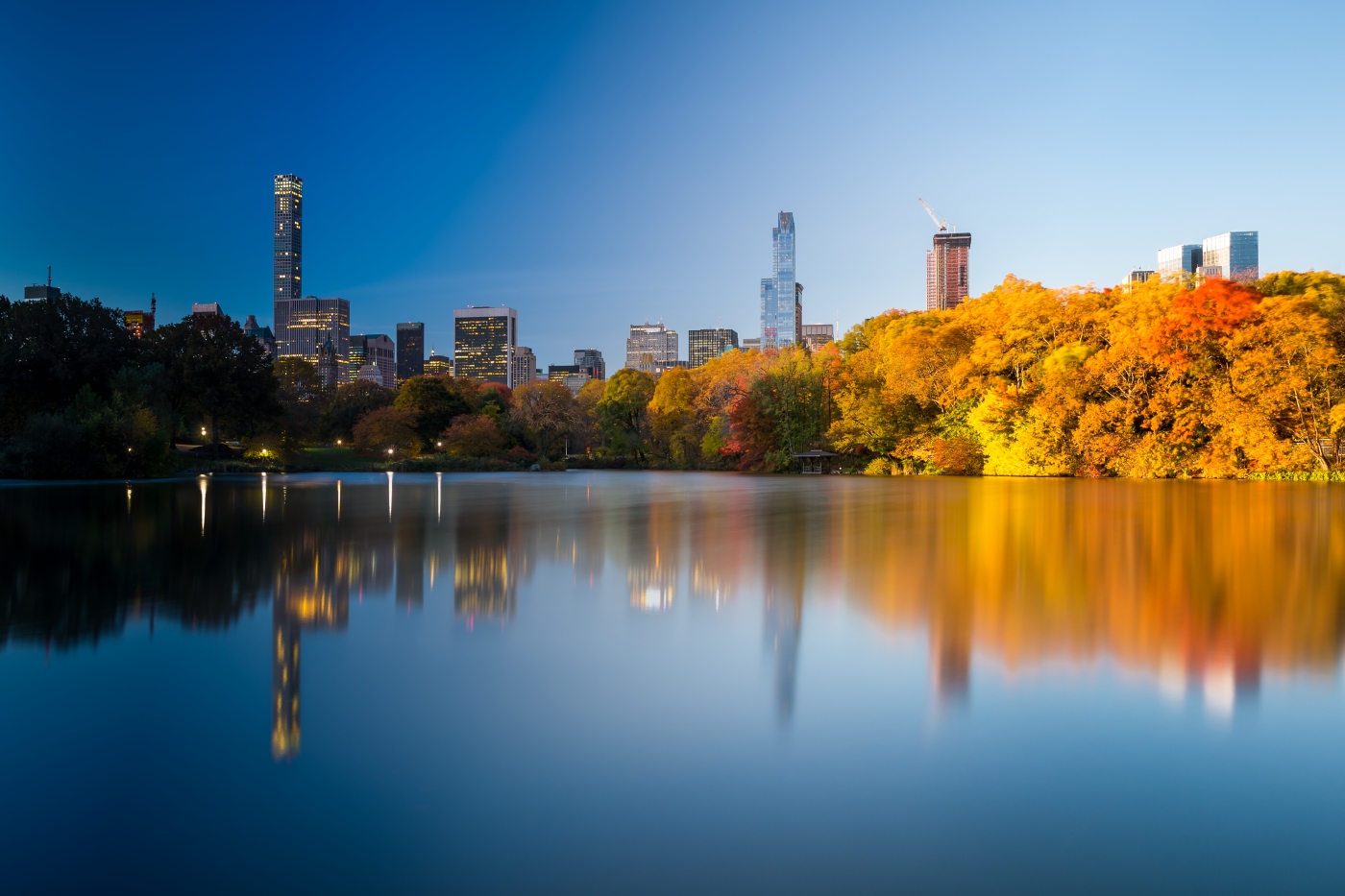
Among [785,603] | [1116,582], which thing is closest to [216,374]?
[785,603]

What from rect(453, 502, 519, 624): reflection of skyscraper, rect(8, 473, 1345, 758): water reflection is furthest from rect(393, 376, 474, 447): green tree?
rect(453, 502, 519, 624): reflection of skyscraper

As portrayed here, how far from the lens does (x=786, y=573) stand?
7.42 metres

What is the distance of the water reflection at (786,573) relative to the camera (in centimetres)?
451

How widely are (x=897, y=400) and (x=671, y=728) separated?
38.4 m

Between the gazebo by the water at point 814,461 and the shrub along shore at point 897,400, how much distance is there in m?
0.90

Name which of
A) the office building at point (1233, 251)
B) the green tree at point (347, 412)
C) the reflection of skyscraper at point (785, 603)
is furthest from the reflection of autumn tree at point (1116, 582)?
the office building at point (1233, 251)

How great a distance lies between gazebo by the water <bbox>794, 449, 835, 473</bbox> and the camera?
4362 cm

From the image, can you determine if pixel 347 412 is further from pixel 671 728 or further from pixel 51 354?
pixel 671 728

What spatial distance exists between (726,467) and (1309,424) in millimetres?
30491

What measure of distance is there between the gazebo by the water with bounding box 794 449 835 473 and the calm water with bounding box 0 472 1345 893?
118 feet

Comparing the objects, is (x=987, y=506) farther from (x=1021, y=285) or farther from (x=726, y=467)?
(x=726, y=467)

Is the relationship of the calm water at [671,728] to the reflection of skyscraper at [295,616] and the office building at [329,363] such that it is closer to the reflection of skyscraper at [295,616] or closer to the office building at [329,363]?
the reflection of skyscraper at [295,616]

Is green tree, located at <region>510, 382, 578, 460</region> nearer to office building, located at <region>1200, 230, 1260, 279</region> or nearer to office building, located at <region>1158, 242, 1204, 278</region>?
office building, located at <region>1200, 230, 1260, 279</region>

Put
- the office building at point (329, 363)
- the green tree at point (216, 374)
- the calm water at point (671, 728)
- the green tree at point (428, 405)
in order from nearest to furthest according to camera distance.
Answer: the calm water at point (671, 728) < the green tree at point (216, 374) < the green tree at point (428, 405) < the office building at point (329, 363)
